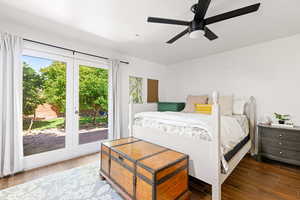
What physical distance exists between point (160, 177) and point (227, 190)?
3.65 feet

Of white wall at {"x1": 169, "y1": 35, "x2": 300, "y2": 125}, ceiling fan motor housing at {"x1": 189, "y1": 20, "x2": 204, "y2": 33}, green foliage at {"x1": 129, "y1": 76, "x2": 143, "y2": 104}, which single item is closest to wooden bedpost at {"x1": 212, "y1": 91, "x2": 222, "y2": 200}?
ceiling fan motor housing at {"x1": 189, "y1": 20, "x2": 204, "y2": 33}

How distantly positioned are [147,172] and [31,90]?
8.28 feet

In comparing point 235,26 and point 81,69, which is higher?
point 235,26

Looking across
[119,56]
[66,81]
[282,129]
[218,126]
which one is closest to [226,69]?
[282,129]

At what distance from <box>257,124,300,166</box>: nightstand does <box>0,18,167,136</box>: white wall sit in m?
2.78

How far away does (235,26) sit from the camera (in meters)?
2.22

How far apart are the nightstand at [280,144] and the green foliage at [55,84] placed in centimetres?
395

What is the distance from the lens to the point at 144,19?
203 cm

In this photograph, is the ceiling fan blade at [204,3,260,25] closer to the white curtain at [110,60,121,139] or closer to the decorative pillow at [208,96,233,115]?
the decorative pillow at [208,96,233,115]

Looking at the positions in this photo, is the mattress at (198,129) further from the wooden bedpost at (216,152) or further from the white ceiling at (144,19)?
the white ceiling at (144,19)

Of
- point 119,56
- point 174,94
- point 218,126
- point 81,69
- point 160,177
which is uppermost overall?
point 119,56

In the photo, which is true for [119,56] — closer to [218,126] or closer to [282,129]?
[218,126]

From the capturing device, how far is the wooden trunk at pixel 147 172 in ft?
4.12

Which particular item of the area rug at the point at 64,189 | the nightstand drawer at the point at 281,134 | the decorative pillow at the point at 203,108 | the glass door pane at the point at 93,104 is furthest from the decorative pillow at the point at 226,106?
the glass door pane at the point at 93,104
